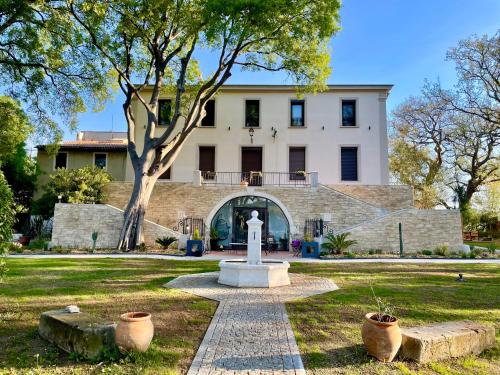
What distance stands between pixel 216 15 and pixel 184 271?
9.78 m

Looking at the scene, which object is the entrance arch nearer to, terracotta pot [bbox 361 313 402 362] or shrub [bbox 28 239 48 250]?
shrub [bbox 28 239 48 250]

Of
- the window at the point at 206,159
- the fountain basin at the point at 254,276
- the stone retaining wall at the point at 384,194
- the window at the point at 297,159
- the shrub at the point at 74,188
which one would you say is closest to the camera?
the fountain basin at the point at 254,276

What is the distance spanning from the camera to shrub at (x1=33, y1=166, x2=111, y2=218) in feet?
59.0

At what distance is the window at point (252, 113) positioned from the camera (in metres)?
21.5

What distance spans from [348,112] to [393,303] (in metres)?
16.9

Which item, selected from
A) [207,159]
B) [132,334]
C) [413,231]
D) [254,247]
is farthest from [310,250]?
[132,334]

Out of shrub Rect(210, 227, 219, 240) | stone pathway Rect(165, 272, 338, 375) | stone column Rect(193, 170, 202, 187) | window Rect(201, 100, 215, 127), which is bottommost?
stone pathway Rect(165, 272, 338, 375)

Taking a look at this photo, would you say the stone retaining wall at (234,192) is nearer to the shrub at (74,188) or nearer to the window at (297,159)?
the shrub at (74,188)

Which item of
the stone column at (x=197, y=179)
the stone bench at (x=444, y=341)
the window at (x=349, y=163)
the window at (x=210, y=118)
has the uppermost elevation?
the window at (x=210, y=118)

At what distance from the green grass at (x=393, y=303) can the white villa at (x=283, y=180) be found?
6.63 m

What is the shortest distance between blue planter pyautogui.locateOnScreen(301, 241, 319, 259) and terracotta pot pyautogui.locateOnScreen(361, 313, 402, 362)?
10.8 meters

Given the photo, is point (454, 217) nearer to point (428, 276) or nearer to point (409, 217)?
point (409, 217)

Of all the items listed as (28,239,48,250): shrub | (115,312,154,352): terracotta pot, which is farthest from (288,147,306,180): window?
(115,312,154,352): terracotta pot

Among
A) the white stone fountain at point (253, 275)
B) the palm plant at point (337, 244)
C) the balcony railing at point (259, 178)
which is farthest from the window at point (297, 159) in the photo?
the white stone fountain at point (253, 275)
